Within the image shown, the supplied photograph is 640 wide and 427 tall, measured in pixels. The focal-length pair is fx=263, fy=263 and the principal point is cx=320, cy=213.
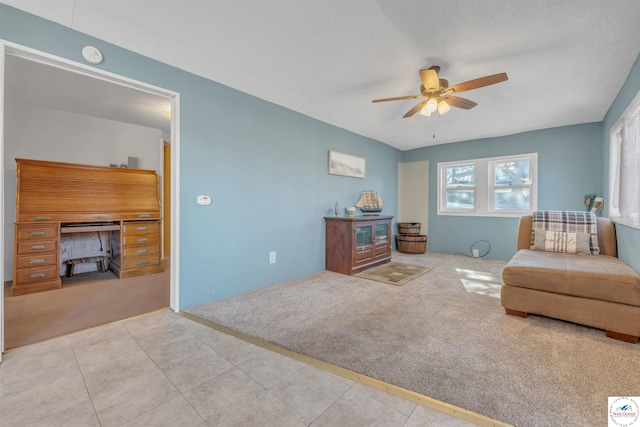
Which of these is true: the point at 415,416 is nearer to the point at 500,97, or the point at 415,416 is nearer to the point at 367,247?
the point at 367,247

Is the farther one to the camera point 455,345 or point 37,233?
point 37,233

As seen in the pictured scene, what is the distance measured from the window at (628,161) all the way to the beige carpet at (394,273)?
2133 millimetres

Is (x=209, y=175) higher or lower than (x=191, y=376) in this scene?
higher

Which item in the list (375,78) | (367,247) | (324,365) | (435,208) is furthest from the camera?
(435,208)

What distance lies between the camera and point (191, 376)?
1475 millimetres

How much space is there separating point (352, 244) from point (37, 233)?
378 centimetres

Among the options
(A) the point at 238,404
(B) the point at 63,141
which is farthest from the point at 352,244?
(B) the point at 63,141

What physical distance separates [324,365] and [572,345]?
171 centimetres

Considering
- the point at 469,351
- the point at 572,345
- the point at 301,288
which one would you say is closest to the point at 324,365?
the point at 469,351

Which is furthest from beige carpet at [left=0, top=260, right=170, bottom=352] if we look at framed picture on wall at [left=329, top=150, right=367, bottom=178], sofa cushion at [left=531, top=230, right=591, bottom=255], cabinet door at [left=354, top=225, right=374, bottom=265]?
sofa cushion at [left=531, top=230, right=591, bottom=255]

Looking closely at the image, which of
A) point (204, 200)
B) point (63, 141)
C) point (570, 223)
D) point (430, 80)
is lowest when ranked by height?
point (570, 223)

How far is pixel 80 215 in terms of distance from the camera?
3.40m

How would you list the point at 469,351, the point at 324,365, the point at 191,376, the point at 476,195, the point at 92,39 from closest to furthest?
the point at 191,376 < the point at 324,365 < the point at 469,351 < the point at 92,39 < the point at 476,195

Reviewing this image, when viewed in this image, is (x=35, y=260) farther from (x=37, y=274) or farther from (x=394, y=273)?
(x=394, y=273)
